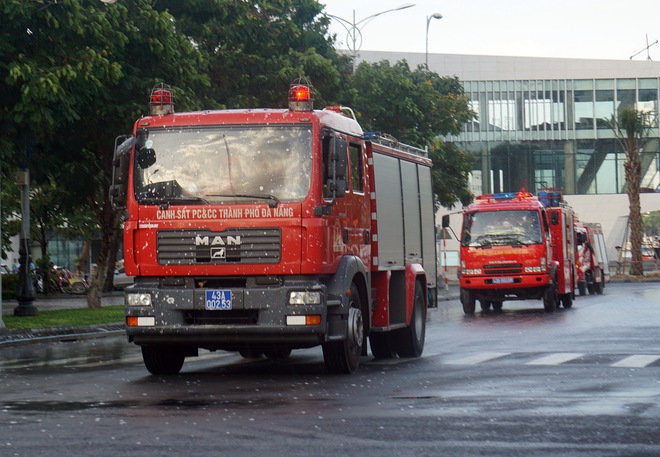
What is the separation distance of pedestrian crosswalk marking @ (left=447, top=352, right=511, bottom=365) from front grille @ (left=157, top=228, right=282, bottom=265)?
347 cm

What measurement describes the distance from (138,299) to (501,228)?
19.3 metres

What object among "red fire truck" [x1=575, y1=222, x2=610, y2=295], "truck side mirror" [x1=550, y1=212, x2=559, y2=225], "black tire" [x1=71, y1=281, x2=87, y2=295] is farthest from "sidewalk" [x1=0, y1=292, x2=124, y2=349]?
"black tire" [x1=71, y1=281, x2=87, y2=295]

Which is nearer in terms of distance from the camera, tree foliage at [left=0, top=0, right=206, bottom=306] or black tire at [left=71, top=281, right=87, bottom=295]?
tree foliage at [left=0, top=0, right=206, bottom=306]

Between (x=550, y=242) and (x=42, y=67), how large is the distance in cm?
1459

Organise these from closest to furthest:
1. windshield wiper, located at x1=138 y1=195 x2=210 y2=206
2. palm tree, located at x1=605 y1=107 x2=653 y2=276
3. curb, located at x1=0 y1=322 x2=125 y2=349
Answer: windshield wiper, located at x1=138 y1=195 x2=210 y2=206, curb, located at x1=0 y1=322 x2=125 y2=349, palm tree, located at x1=605 y1=107 x2=653 y2=276

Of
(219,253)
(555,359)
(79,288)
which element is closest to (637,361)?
(555,359)

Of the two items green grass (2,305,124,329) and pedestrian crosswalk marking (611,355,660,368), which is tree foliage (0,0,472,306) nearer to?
green grass (2,305,124,329)

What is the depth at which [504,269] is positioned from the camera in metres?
33.2

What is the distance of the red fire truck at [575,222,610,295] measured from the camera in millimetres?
A: 45156

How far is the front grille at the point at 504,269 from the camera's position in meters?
33.1

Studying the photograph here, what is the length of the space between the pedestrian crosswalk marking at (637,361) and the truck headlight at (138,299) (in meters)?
5.35

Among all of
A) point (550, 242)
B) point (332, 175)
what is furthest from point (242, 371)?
point (550, 242)

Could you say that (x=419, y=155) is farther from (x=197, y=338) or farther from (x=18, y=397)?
(x=18, y=397)

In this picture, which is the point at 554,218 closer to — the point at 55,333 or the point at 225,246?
the point at 55,333
